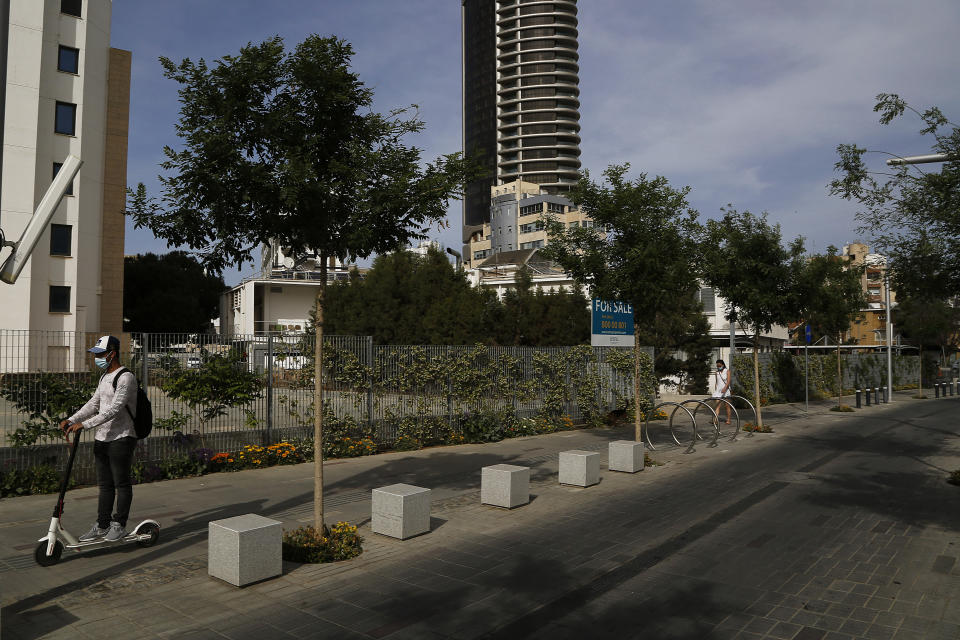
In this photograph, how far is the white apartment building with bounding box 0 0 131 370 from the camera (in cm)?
2859

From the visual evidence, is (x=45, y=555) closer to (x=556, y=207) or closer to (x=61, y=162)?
(x=61, y=162)

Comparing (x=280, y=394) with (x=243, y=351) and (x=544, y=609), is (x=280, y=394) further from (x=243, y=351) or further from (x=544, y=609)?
(x=544, y=609)

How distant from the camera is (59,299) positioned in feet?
100

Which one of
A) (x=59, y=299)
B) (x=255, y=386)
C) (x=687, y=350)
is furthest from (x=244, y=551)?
(x=59, y=299)

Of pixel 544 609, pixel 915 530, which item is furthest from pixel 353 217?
pixel 915 530

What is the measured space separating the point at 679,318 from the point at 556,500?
24.2 metres

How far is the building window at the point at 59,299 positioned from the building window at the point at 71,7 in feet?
43.7

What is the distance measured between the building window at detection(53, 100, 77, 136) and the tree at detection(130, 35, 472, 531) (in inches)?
1195

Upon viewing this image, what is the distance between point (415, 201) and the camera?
676 centimetres

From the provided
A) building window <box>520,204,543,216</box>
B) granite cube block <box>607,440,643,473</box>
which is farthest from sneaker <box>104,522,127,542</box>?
building window <box>520,204,543,216</box>

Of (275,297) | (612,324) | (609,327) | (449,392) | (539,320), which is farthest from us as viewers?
(275,297)

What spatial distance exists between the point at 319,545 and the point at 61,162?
32.8 meters

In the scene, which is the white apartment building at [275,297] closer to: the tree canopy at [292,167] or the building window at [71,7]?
the building window at [71,7]

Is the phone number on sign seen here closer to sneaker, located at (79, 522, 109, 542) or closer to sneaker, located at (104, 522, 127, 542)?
sneaker, located at (104, 522, 127, 542)
